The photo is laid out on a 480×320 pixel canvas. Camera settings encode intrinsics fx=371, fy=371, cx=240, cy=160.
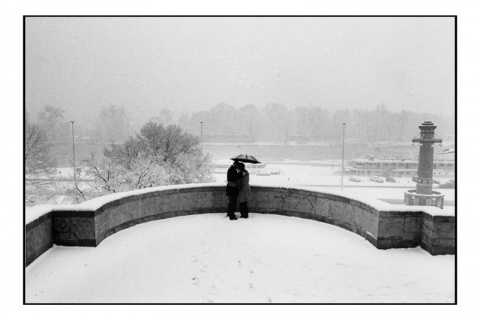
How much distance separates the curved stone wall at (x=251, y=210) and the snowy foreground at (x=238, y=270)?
231 mm

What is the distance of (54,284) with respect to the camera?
A: 5.38m

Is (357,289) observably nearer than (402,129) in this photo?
Yes

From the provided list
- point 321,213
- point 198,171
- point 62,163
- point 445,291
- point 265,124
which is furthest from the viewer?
point 265,124

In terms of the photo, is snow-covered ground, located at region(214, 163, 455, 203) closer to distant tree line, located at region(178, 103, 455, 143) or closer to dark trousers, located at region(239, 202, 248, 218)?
distant tree line, located at region(178, 103, 455, 143)

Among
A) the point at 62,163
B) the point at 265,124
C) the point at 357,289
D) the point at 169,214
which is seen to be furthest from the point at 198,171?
the point at 265,124

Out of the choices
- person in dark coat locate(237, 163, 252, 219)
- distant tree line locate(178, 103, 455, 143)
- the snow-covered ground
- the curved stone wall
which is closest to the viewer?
the curved stone wall

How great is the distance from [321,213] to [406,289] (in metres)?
3.45

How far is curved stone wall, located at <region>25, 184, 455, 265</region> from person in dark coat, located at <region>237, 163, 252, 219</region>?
544 mm

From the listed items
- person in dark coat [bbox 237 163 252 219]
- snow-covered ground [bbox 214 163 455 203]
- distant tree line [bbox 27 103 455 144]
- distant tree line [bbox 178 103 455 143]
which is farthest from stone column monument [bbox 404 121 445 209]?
distant tree line [bbox 178 103 455 143]

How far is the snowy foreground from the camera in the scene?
5.11 m

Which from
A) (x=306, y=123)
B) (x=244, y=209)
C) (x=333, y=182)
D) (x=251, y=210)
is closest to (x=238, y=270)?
(x=244, y=209)

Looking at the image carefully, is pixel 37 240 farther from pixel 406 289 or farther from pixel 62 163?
pixel 62 163

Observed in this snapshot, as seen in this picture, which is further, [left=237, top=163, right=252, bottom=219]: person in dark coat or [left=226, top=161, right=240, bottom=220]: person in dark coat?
[left=237, top=163, right=252, bottom=219]: person in dark coat

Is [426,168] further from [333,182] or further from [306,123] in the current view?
[306,123]
